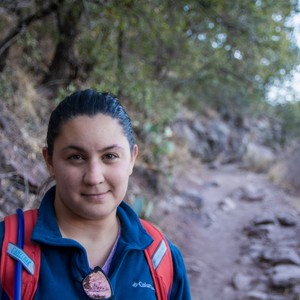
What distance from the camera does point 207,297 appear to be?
4410mm

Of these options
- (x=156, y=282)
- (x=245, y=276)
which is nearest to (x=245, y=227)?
(x=245, y=276)

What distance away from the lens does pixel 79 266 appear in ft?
4.04

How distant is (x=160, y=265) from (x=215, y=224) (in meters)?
6.19

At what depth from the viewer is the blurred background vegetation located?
15.8 feet

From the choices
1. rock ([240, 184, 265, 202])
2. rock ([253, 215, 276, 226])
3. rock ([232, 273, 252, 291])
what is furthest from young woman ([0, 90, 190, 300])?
rock ([240, 184, 265, 202])

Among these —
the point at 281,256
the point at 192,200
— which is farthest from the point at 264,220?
the point at 281,256

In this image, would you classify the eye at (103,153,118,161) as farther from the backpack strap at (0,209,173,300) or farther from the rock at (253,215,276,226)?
the rock at (253,215,276,226)

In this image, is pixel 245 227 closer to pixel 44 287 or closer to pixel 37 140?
pixel 37 140

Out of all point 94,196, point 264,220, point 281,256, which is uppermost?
point 264,220

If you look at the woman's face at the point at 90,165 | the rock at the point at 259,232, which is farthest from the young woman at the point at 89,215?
the rock at the point at 259,232

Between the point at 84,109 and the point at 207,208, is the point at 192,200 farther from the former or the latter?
the point at 84,109

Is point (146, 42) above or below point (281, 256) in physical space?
above

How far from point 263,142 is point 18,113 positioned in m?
17.5

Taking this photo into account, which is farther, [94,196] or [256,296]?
[256,296]
